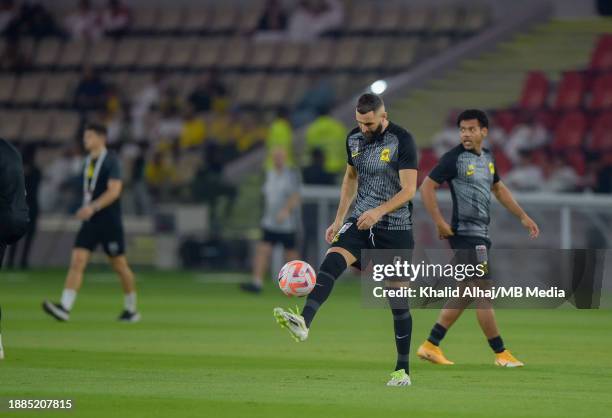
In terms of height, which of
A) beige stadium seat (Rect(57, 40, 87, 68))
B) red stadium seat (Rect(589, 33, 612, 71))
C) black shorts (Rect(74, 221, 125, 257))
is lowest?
black shorts (Rect(74, 221, 125, 257))

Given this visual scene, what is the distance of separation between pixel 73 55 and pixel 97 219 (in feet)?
71.1

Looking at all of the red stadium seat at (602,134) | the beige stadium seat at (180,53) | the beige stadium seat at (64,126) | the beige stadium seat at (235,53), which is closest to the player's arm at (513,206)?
the red stadium seat at (602,134)

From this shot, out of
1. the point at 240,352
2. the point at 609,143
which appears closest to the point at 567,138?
the point at 609,143

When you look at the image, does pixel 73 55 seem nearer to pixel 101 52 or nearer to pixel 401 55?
pixel 101 52

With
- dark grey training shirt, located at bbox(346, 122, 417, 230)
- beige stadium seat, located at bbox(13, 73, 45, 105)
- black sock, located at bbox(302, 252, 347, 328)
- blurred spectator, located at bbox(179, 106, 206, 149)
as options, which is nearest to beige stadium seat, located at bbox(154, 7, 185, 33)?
beige stadium seat, located at bbox(13, 73, 45, 105)

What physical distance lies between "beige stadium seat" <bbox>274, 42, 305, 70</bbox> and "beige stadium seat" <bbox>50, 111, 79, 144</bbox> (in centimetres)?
516

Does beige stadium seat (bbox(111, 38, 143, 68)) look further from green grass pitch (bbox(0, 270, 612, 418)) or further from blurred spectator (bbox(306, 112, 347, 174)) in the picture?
green grass pitch (bbox(0, 270, 612, 418))

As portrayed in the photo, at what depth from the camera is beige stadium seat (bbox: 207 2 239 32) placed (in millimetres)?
37844

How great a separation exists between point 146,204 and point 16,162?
58.6 feet

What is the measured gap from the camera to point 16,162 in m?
12.6

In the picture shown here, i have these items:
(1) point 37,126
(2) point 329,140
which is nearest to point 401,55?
(2) point 329,140

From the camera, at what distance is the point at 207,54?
122 ft

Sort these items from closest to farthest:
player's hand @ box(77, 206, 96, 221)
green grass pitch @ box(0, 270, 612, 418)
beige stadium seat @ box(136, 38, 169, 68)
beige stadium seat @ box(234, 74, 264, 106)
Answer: green grass pitch @ box(0, 270, 612, 418) → player's hand @ box(77, 206, 96, 221) → beige stadium seat @ box(234, 74, 264, 106) → beige stadium seat @ box(136, 38, 169, 68)

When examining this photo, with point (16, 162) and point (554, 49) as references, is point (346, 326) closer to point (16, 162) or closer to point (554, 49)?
point (16, 162)
